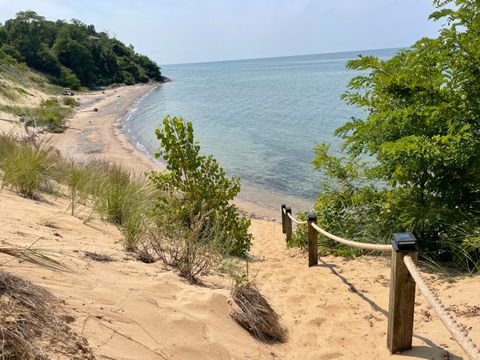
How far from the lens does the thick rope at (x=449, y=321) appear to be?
6.93ft

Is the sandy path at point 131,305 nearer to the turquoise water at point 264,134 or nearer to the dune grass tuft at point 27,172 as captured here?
the dune grass tuft at point 27,172

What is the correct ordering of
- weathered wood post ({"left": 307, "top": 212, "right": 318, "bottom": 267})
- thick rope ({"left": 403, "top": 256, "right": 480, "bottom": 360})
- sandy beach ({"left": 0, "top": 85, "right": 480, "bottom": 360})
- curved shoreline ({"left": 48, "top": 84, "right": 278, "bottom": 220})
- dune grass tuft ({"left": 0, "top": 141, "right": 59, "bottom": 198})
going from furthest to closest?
curved shoreline ({"left": 48, "top": 84, "right": 278, "bottom": 220}) → dune grass tuft ({"left": 0, "top": 141, "right": 59, "bottom": 198}) → weathered wood post ({"left": 307, "top": 212, "right": 318, "bottom": 267}) → sandy beach ({"left": 0, "top": 85, "right": 480, "bottom": 360}) → thick rope ({"left": 403, "top": 256, "right": 480, "bottom": 360})

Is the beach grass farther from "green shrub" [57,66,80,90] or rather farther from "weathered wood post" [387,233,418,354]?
"green shrub" [57,66,80,90]

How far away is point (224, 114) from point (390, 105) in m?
33.7

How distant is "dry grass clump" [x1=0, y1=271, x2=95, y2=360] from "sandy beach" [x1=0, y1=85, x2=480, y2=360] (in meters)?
0.15

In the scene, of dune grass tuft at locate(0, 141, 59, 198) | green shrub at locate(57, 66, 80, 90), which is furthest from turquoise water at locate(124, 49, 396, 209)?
green shrub at locate(57, 66, 80, 90)

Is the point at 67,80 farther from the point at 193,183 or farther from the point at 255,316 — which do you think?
the point at 255,316

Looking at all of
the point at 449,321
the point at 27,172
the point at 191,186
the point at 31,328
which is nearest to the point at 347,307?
the point at 449,321

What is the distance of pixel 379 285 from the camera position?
504 cm

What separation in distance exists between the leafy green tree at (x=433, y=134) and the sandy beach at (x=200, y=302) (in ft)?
2.40

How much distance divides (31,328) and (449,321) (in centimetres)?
236

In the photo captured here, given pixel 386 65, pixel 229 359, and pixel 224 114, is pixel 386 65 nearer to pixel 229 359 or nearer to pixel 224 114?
pixel 229 359

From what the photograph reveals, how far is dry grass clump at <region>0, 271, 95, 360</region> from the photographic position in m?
2.13

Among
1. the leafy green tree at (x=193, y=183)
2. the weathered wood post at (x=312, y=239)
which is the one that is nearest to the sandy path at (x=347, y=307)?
the weathered wood post at (x=312, y=239)
